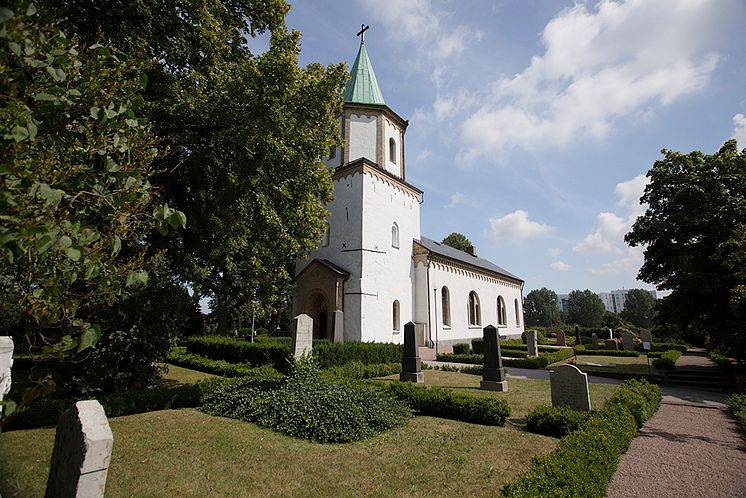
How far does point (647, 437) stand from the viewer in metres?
7.46

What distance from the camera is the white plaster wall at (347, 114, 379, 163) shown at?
21094 mm

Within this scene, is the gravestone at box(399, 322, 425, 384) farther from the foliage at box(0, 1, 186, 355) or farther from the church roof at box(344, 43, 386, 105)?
the church roof at box(344, 43, 386, 105)

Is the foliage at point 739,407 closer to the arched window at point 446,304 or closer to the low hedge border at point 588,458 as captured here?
the low hedge border at point 588,458

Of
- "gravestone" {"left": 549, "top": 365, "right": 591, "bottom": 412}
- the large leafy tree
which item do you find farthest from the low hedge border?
the large leafy tree

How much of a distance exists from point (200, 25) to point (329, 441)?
9.74 meters

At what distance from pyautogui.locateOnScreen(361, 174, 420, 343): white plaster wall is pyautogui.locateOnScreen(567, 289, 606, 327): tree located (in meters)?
75.4

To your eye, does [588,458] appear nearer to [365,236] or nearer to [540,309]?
[365,236]

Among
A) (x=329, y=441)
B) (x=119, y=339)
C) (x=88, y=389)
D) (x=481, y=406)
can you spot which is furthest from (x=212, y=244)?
(x=481, y=406)

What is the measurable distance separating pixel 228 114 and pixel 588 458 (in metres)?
9.43

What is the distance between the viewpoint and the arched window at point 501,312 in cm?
3550

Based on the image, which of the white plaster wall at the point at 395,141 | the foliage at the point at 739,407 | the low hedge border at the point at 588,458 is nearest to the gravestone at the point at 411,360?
the low hedge border at the point at 588,458

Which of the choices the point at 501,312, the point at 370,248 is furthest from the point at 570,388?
the point at 501,312

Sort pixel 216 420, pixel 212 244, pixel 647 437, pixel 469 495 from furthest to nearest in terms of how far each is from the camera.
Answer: pixel 212 244, pixel 216 420, pixel 647 437, pixel 469 495

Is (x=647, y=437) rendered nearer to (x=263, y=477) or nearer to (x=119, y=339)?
(x=263, y=477)
